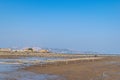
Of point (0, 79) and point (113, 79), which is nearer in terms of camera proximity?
point (0, 79)

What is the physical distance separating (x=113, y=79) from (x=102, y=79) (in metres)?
1.20

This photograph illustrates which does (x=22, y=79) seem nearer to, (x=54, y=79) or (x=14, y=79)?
(x=14, y=79)

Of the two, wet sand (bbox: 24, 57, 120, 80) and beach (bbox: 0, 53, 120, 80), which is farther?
wet sand (bbox: 24, 57, 120, 80)

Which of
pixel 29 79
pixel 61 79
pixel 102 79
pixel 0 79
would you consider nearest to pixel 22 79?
pixel 29 79

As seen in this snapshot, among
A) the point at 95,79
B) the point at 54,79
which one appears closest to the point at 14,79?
the point at 54,79

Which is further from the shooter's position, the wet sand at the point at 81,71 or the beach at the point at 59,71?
the wet sand at the point at 81,71

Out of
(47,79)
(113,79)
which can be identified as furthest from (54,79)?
(113,79)

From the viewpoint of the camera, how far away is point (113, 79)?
22.5 metres

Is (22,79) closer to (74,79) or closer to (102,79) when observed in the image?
(74,79)

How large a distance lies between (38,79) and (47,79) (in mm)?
860

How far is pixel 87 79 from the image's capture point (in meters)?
22.4

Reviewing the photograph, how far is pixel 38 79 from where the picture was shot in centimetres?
2180

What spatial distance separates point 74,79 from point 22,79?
490 cm

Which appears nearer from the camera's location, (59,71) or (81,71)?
(59,71)
